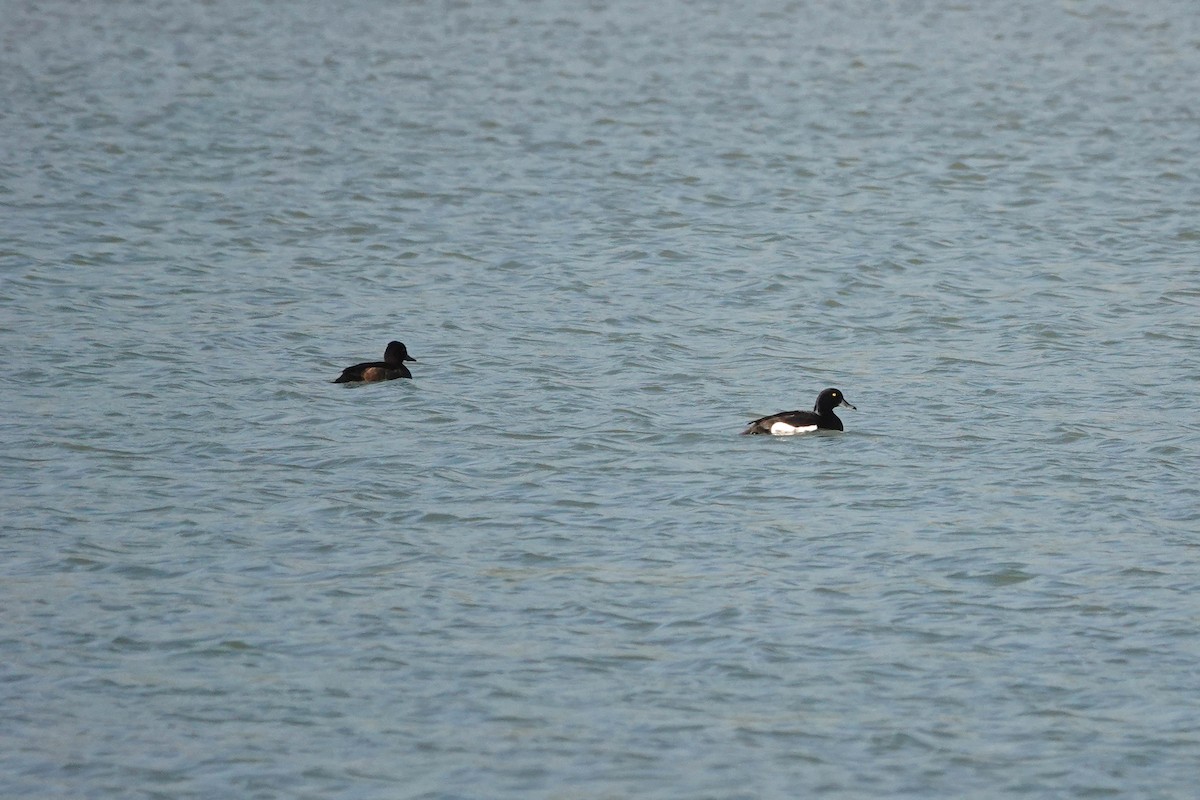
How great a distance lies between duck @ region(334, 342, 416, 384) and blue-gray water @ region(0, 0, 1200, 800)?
0.25 metres

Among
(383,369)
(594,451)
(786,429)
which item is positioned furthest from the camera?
(383,369)

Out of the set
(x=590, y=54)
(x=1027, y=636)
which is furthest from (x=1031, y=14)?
(x=1027, y=636)

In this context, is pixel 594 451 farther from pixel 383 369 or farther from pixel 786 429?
pixel 383 369

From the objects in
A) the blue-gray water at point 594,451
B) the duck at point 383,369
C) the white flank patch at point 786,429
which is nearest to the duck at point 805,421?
the white flank patch at point 786,429

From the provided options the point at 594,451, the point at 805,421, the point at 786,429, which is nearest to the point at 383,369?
the point at 594,451

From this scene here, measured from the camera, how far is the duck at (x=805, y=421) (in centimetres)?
1420

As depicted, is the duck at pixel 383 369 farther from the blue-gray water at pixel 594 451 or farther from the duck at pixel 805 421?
the duck at pixel 805 421

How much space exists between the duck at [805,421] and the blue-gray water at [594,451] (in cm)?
15

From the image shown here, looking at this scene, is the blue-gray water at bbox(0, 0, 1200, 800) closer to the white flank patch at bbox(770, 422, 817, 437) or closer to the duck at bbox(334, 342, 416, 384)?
the white flank patch at bbox(770, 422, 817, 437)

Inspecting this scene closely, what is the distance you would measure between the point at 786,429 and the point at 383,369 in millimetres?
3702

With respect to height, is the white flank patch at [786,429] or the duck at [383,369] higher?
the duck at [383,369]

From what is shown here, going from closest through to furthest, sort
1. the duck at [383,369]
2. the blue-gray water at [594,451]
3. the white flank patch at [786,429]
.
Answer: the blue-gray water at [594,451] → the white flank patch at [786,429] → the duck at [383,369]

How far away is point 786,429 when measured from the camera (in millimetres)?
14195

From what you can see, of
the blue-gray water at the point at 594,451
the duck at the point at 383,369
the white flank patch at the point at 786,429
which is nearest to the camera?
the blue-gray water at the point at 594,451
